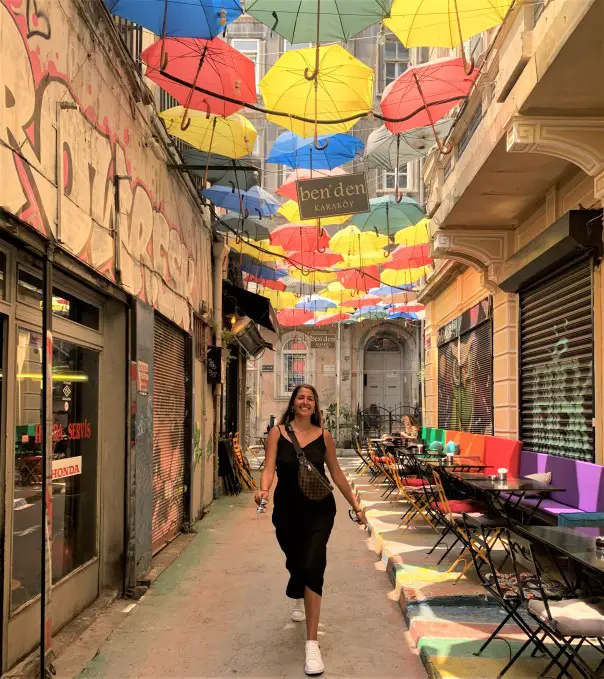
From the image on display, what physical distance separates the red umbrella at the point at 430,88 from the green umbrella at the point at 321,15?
1448mm

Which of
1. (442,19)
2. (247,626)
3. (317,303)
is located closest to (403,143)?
(442,19)

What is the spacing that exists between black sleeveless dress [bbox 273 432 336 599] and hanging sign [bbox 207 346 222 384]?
306 inches

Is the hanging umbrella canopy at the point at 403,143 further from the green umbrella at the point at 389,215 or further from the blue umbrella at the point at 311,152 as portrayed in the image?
the green umbrella at the point at 389,215

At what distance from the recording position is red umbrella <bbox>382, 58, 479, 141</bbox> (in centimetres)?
880

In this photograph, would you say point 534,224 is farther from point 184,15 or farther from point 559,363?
point 184,15

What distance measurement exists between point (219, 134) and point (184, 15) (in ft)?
8.94

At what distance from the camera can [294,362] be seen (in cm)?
3225

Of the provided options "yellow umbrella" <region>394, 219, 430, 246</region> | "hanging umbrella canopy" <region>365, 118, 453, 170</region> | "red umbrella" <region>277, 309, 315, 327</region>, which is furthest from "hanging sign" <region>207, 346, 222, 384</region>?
"red umbrella" <region>277, 309, 315, 327</region>

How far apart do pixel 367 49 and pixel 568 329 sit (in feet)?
76.2

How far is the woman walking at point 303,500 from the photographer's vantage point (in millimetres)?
4793

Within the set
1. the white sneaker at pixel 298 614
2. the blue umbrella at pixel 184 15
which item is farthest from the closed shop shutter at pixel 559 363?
the blue umbrella at pixel 184 15

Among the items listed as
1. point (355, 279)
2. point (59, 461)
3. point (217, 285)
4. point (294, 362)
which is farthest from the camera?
point (294, 362)

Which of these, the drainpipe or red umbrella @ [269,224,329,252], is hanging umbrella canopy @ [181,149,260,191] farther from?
red umbrella @ [269,224,329,252]

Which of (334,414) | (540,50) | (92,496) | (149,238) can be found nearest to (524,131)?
(540,50)
